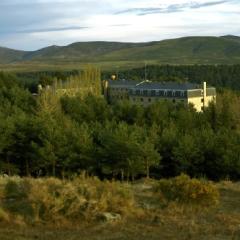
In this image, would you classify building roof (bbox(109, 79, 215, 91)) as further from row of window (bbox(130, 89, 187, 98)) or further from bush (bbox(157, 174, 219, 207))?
bush (bbox(157, 174, 219, 207))

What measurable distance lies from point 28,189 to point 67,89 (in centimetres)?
6554

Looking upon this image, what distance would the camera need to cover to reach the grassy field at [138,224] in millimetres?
9594

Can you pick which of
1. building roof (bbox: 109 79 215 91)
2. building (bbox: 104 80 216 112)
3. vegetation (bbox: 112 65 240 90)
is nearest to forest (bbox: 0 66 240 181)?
building (bbox: 104 80 216 112)

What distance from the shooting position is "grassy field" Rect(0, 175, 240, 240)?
9594mm

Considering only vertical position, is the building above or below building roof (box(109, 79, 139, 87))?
below

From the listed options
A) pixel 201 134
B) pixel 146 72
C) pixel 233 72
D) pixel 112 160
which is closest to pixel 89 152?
pixel 112 160

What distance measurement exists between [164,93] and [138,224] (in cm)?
8313

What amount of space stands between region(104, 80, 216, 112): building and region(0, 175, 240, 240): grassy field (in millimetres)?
71615

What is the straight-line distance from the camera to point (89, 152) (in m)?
35.8

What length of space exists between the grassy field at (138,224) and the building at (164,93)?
71.6 meters

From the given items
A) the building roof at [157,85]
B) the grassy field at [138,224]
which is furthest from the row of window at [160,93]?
the grassy field at [138,224]

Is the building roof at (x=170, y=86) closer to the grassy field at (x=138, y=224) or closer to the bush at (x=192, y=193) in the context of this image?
the bush at (x=192, y=193)

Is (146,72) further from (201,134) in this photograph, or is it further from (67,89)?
(201,134)

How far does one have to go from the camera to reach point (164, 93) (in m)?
93.1
